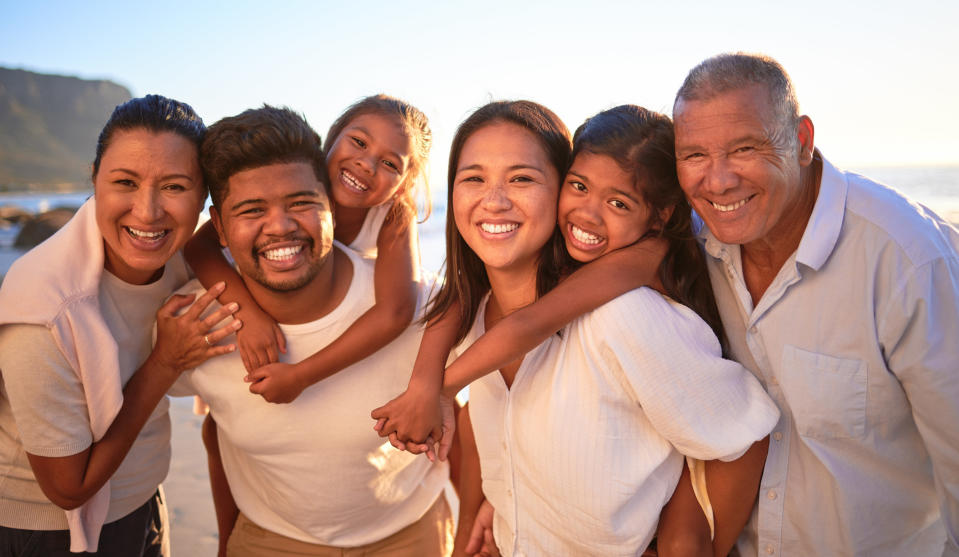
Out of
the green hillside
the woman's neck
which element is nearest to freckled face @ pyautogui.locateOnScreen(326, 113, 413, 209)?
the woman's neck

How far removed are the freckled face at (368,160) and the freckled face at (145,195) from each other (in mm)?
984

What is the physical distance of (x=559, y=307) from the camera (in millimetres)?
2246

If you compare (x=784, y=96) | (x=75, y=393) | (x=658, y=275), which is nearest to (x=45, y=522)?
(x=75, y=393)

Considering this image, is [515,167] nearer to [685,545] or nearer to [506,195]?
[506,195]

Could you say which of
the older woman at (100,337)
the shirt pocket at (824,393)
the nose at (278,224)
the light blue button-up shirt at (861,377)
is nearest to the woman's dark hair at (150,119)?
the older woman at (100,337)

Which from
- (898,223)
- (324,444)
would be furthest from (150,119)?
(898,223)

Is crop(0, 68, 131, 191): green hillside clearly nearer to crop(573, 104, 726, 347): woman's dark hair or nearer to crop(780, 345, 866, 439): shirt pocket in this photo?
crop(573, 104, 726, 347): woman's dark hair

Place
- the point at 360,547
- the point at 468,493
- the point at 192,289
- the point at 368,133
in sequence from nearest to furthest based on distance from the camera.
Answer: the point at 468,493, the point at 360,547, the point at 192,289, the point at 368,133

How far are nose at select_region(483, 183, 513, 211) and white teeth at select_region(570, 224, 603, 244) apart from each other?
0.90 ft

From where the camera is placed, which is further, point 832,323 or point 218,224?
point 218,224

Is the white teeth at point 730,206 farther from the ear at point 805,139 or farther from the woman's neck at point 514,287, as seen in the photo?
the woman's neck at point 514,287

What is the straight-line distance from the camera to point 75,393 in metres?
2.53

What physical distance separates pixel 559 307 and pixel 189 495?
3.92 meters

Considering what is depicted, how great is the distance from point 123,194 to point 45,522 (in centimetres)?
146
